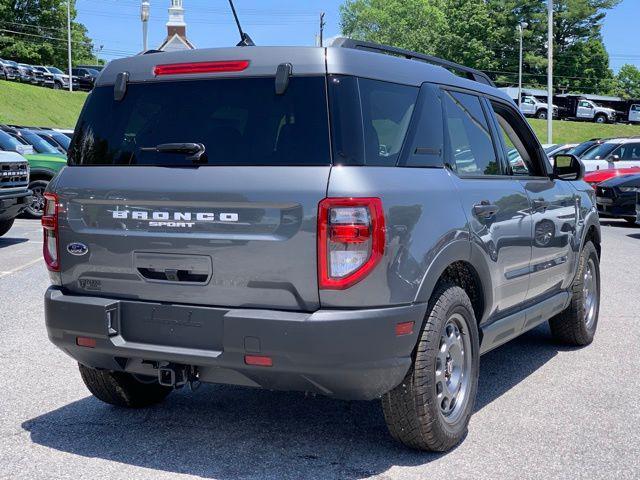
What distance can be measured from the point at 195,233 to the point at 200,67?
0.86 m

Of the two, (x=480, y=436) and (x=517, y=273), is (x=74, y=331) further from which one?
(x=517, y=273)

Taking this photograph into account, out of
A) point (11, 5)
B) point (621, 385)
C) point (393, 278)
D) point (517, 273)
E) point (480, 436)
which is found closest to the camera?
point (393, 278)

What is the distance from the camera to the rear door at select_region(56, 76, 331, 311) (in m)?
3.91

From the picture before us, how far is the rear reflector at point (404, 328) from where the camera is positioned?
13.0 ft

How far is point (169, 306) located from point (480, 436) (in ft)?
6.04

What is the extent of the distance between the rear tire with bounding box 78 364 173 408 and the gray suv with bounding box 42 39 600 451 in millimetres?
508

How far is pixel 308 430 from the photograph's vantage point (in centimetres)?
480

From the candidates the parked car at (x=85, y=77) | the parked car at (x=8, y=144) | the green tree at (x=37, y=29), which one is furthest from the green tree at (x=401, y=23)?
the parked car at (x=8, y=144)

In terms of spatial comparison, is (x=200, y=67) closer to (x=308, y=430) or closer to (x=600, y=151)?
(x=308, y=430)

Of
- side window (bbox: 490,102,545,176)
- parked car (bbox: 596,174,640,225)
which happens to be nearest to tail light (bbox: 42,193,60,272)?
side window (bbox: 490,102,545,176)

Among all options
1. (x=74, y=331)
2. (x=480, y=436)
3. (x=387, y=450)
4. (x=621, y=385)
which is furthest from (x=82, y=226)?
(x=621, y=385)

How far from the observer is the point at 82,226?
4379mm

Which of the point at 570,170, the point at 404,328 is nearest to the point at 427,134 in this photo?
the point at 404,328

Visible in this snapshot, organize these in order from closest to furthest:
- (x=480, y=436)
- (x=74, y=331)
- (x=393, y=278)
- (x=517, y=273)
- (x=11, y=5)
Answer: (x=393, y=278)
(x=74, y=331)
(x=480, y=436)
(x=517, y=273)
(x=11, y=5)
